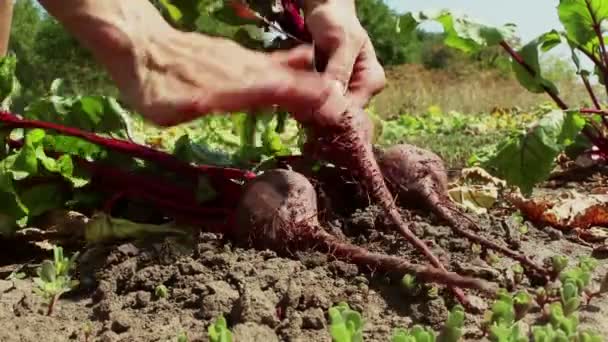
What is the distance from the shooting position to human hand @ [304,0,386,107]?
2518mm

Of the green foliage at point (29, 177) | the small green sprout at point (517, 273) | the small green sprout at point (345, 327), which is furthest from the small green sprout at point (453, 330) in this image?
the green foliage at point (29, 177)

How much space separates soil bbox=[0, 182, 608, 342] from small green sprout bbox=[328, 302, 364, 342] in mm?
227

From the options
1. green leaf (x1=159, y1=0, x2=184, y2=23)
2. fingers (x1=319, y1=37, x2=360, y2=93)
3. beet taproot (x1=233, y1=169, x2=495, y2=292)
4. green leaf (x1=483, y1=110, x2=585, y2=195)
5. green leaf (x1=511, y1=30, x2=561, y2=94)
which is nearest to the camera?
beet taproot (x1=233, y1=169, x2=495, y2=292)

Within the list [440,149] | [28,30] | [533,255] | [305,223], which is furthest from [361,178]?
[28,30]

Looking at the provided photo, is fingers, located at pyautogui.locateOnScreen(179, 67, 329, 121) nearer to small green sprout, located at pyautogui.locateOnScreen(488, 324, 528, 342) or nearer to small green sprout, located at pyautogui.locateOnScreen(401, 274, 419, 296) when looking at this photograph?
small green sprout, located at pyautogui.locateOnScreen(401, 274, 419, 296)

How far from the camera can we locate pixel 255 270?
2.20 meters

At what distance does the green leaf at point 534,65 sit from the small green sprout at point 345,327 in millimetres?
2332

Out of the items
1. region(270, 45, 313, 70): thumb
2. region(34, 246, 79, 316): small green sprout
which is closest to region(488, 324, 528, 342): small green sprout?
region(270, 45, 313, 70): thumb

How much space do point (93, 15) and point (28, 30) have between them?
25.8 metres

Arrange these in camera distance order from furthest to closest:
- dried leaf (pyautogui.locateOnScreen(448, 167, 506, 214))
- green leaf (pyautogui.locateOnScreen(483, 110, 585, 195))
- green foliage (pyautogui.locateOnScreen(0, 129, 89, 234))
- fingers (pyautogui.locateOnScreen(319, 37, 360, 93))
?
1. dried leaf (pyautogui.locateOnScreen(448, 167, 506, 214))
2. green leaf (pyautogui.locateOnScreen(483, 110, 585, 195))
3. green foliage (pyautogui.locateOnScreen(0, 129, 89, 234))
4. fingers (pyautogui.locateOnScreen(319, 37, 360, 93))

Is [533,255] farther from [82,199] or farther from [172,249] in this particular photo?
[82,199]

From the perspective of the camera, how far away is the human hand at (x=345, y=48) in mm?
2518

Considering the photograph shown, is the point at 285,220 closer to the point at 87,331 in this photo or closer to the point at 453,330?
the point at 87,331

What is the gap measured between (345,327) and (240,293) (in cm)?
52
